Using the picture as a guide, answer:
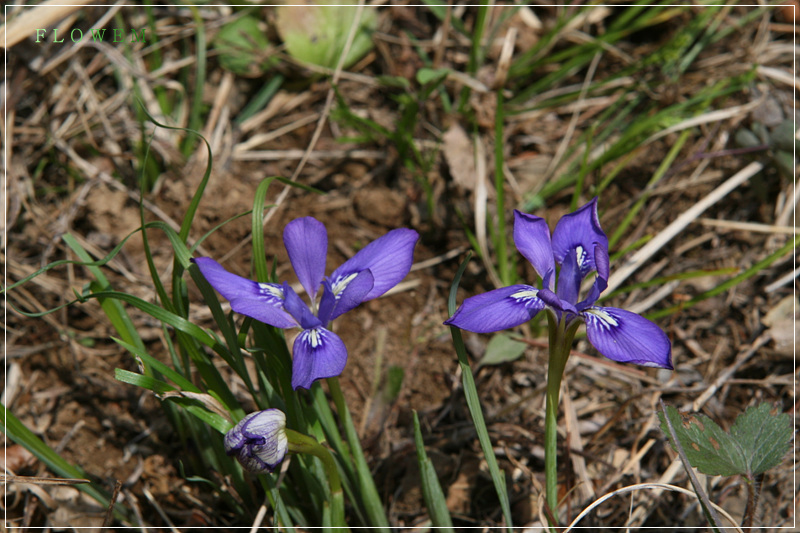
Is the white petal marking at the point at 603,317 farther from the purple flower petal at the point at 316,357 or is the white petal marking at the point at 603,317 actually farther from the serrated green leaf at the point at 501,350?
the serrated green leaf at the point at 501,350

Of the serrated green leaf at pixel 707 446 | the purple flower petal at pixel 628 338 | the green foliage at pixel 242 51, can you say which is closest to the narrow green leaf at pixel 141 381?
the purple flower petal at pixel 628 338

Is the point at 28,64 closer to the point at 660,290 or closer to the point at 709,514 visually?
the point at 660,290

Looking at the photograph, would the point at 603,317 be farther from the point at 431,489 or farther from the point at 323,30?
the point at 323,30

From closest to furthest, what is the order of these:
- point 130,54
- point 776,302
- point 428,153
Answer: point 776,302 → point 428,153 → point 130,54

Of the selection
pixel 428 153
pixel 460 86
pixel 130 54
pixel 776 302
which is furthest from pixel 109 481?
pixel 776 302

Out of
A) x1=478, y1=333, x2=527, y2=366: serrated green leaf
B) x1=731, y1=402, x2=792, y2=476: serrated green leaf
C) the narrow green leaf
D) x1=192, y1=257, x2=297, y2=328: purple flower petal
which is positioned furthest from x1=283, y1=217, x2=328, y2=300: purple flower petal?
x1=731, y1=402, x2=792, y2=476: serrated green leaf
